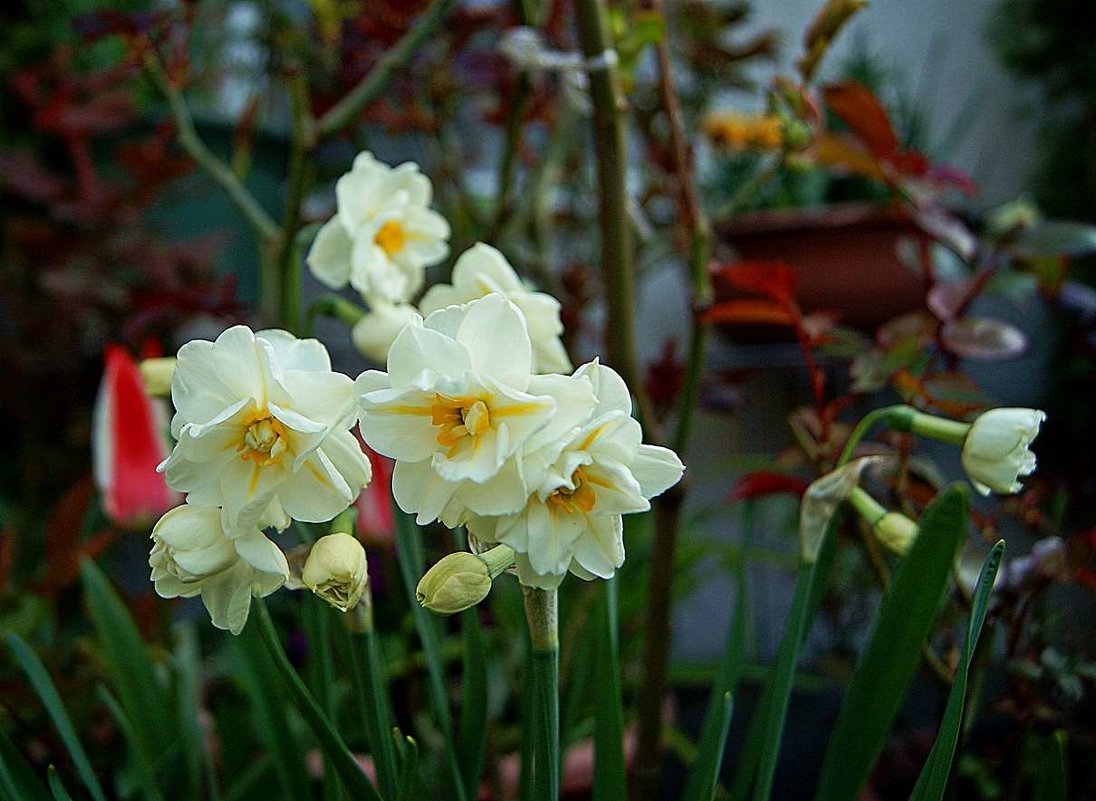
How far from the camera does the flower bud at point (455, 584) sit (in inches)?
12.2

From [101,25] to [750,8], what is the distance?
86 centimetres

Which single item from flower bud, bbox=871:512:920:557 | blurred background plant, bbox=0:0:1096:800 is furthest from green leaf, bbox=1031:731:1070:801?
flower bud, bbox=871:512:920:557

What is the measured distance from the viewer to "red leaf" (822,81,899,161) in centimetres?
63

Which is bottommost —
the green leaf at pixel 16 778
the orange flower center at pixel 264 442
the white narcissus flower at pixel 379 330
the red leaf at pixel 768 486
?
the green leaf at pixel 16 778

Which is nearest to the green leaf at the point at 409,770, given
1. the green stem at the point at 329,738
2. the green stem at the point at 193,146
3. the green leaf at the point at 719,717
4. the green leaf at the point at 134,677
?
the green stem at the point at 329,738

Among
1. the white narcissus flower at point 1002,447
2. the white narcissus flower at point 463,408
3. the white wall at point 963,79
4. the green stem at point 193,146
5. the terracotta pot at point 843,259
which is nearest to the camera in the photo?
the white narcissus flower at point 463,408

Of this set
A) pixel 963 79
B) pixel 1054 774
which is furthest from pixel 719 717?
pixel 963 79

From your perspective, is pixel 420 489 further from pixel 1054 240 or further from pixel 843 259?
pixel 843 259

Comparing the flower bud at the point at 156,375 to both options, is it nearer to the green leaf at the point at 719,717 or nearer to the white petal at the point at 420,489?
the white petal at the point at 420,489

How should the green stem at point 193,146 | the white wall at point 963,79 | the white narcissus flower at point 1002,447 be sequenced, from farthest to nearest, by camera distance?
the white wall at point 963,79, the green stem at point 193,146, the white narcissus flower at point 1002,447

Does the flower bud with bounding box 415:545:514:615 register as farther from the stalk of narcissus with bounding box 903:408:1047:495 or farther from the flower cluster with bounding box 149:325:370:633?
the stalk of narcissus with bounding box 903:408:1047:495

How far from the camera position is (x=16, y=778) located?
430 mm

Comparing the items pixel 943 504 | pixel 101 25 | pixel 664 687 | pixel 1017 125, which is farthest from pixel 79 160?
pixel 1017 125

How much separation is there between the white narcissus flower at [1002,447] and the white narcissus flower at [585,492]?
166 millimetres
